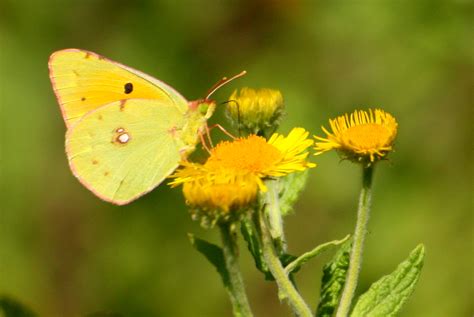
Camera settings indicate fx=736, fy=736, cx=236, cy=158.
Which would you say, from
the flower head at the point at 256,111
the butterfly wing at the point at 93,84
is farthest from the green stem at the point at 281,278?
the butterfly wing at the point at 93,84

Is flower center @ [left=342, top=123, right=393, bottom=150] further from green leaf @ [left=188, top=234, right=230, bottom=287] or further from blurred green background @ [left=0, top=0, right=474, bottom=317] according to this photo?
blurred green background @ [left=0, top=0, right=474, bottom=317]

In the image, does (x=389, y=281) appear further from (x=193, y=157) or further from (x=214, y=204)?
(x=193, y=157)

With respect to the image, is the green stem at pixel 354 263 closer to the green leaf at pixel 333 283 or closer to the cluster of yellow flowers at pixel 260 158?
the green leaf at pixel 333 283

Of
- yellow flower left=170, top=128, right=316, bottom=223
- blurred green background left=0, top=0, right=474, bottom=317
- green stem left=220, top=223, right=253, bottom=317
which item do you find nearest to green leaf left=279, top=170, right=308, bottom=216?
yellow flower left=170, top=128, right=316, bottom=223

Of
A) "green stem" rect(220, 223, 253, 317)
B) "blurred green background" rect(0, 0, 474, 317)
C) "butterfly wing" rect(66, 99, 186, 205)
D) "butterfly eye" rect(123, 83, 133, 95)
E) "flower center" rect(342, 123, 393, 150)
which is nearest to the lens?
"green stem" rect(220, 223, 253, 317)

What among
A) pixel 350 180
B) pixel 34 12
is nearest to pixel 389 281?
pixel 350 180

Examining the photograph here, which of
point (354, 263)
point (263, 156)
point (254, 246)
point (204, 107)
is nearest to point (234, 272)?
point (254, 246)
